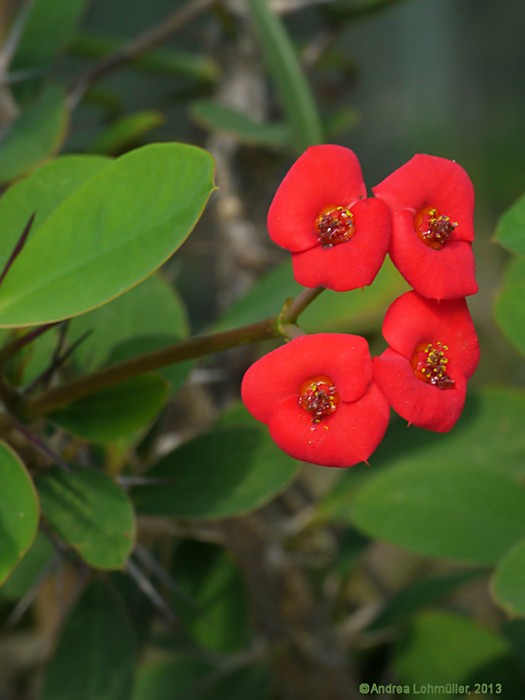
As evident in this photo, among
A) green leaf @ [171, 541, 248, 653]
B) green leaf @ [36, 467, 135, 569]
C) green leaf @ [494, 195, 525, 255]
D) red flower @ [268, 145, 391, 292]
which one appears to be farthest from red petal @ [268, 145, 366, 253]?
green leaf @ [171, 541, 248, 653]

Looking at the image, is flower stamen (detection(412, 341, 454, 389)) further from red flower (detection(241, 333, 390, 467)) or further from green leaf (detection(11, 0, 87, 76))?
green leaf (detection(11, 0, 87, 76))

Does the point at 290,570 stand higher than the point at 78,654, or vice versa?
the point at 78,654

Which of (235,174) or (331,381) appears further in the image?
(235,174)

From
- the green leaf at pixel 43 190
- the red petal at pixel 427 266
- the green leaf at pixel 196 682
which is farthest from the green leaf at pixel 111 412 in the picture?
the green leaf at pixel 196 682

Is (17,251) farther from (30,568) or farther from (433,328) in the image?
(30,568)

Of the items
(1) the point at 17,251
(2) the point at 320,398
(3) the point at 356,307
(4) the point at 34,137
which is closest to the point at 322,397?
(2) the point at 320,398

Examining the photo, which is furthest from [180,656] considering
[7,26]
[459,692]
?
[7,26]

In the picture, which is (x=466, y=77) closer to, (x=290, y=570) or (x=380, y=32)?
(x=380, y=32)
